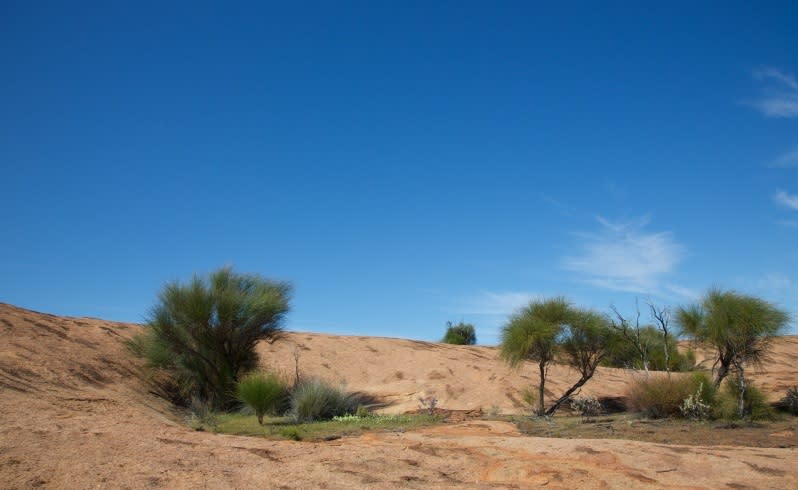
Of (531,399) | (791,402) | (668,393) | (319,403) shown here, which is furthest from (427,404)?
(791,402)

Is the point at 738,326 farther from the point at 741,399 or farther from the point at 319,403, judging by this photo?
the point at 319,403

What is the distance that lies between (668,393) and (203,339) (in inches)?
503

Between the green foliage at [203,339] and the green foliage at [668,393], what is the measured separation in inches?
428

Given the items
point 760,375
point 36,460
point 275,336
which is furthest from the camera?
point 760,375

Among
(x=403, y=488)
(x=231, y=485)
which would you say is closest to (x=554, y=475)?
(x=403, y=488)

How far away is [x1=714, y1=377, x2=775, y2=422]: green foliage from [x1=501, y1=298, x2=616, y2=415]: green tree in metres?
3.29

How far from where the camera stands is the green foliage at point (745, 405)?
14130 millimetres

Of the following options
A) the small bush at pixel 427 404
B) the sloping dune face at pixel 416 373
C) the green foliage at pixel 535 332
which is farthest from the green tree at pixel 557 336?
the small bush at pixel 427 404

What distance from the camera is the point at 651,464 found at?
8.09m

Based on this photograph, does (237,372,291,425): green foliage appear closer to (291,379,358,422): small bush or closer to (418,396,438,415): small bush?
(291,379,358,422): small bush

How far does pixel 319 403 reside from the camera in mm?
15047

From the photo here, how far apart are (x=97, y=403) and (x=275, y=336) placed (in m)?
9.06

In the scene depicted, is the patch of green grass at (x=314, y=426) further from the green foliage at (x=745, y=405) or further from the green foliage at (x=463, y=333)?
the green foliage at (x=463, y=333)

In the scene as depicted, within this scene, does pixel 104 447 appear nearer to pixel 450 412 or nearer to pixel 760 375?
pixel 450 412
